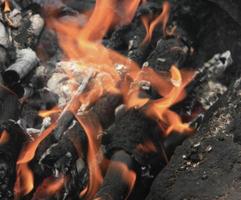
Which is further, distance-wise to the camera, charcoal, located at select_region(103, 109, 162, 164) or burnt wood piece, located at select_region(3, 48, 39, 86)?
burnt wood piece, located at select_region(3, 48, 39, 86)

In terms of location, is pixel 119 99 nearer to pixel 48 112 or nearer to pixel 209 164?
pixel 48 112

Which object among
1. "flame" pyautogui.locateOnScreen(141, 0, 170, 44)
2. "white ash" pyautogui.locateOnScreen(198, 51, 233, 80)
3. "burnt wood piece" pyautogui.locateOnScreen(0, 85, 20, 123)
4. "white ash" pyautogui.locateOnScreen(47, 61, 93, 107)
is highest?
"flame" pyautogui.locateOnScreen(141, 0, 170, 44)

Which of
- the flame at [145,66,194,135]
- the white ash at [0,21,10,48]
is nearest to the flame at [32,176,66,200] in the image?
the flame at [145,66,194,135]

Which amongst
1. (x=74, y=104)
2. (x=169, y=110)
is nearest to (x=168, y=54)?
(x=169, y=110)

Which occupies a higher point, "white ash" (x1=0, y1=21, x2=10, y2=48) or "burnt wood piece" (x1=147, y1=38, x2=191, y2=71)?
"burnt wood piece" (x1=147, y1=38, x2=191, y2=71)

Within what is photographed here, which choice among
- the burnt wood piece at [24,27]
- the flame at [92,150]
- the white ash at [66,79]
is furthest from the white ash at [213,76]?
the burnt wood piece at [24,27]

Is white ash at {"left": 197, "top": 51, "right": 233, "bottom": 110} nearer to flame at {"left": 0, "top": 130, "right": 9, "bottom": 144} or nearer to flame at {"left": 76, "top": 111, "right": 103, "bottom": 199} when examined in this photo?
flame at {"left": 76, "top": 111, "right": 103, "bottom": 199}
